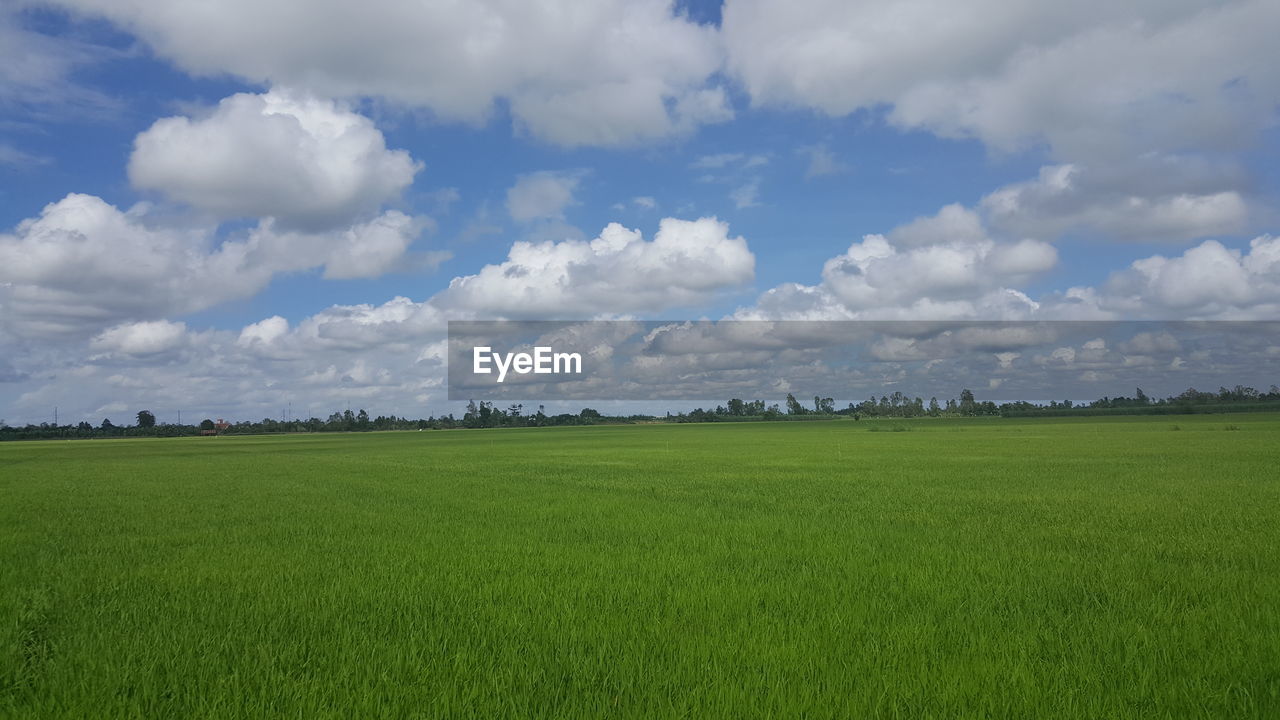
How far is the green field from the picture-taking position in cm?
521

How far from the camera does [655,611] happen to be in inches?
292

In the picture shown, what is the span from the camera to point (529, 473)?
29531 mm

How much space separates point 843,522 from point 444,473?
67.0 ft

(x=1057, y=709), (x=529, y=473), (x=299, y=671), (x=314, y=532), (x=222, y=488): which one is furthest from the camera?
(x=529, y=473)

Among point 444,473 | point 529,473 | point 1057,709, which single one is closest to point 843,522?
point 1057,709

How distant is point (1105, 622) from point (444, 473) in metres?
26.8

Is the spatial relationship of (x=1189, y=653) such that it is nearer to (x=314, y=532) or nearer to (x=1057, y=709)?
(x=1057, y=709)

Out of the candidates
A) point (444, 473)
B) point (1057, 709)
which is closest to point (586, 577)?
point (1057, 709)

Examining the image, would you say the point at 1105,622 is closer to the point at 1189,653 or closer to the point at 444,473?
the point at 1189,653

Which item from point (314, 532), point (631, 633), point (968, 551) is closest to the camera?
point (631, 633)

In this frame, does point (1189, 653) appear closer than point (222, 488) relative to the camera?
Yes

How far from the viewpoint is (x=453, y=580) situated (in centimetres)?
905

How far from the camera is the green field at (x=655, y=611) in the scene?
17.1ft

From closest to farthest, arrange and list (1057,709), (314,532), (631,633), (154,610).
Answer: (1057,709) < (631,633) < (154,610) < (314,532)
